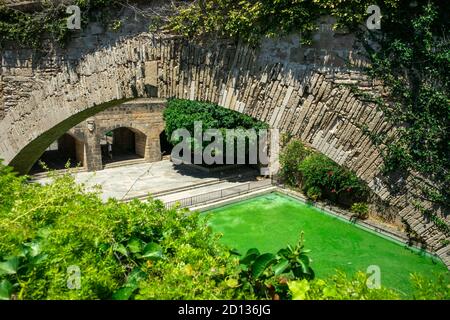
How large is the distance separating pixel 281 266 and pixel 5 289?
124 cm

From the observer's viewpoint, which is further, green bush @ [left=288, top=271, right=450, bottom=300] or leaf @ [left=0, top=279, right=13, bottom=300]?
leaf @ [left=0, top=279, right=13, bottom=300]

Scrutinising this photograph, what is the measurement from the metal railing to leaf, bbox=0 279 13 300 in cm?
945

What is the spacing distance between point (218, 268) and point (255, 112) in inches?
92.2

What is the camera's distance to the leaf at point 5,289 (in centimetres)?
169

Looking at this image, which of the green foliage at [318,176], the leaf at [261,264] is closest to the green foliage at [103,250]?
the leaf at [261,264]

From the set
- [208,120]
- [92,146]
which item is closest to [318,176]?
[208,120]

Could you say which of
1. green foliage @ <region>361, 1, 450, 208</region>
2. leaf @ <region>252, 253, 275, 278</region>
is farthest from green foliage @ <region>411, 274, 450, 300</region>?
green foliage @ <region>361, 1, 450, 208</region>

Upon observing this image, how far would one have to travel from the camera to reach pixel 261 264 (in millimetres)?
2033

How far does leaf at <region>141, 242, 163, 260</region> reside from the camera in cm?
221

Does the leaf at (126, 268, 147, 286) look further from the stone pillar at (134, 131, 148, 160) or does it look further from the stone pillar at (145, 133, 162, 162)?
the stone pillar at (134, 131, 148, 160)

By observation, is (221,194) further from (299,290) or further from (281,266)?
(299,290)

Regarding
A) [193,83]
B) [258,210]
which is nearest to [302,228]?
[258,210]
